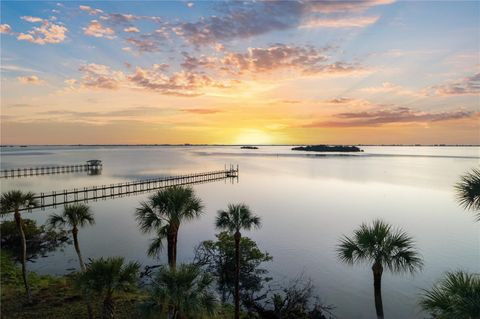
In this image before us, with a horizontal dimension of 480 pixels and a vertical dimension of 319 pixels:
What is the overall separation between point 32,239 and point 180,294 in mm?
30587

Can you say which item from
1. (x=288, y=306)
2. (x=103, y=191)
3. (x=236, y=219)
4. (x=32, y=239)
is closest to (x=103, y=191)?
(x=103, y=191)

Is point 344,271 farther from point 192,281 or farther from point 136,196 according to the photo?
point 136,196

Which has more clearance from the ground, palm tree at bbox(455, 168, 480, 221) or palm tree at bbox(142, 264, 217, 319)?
palm tree at bbox(455, 168, 480, 221)

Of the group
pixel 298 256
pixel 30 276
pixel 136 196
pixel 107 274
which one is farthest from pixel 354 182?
pixel 107 274

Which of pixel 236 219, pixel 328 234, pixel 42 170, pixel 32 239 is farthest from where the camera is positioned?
pixel 42 170

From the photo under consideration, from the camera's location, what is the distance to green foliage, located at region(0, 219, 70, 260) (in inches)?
1265

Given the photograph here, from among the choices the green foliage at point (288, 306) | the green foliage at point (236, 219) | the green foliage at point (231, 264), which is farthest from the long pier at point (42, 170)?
the green foliage at point (236, 219)

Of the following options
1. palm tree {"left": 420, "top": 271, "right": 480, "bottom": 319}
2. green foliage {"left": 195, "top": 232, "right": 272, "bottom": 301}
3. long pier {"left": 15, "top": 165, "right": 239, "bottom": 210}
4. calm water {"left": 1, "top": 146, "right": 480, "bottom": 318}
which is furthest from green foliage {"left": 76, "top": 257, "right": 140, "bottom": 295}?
long pier {"left": 15, "top": 165, "right": 239, "bottom": 210}

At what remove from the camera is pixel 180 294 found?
10.9 m

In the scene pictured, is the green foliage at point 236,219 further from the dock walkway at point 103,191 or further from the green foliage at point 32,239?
the green foliage at point 32,239

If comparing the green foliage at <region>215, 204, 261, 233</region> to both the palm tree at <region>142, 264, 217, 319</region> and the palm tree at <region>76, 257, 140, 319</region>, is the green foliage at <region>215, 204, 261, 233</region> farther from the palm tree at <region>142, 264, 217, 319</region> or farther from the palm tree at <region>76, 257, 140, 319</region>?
the palm tree at <region>76, 257, 140, 319</region>

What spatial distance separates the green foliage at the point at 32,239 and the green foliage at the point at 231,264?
15951 millimetres

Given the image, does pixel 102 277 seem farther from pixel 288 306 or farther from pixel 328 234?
pixel 328 234

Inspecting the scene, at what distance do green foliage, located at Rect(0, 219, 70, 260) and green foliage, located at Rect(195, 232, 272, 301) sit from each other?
52.3 ft
